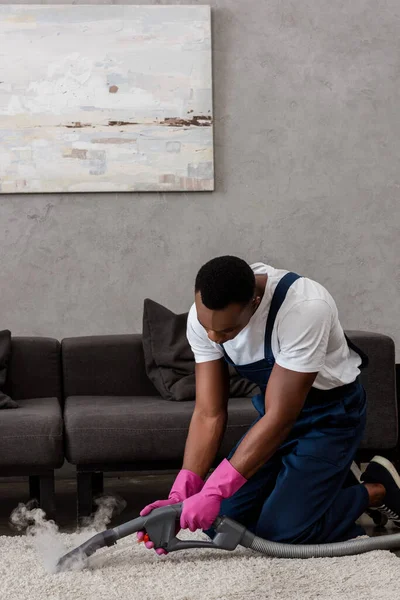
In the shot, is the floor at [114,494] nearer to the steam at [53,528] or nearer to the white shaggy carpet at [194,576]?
the steam at [53,528]

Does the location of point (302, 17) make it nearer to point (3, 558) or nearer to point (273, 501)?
point (273, 501)

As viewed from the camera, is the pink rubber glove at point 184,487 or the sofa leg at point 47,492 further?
the sofa leg at point 47,492

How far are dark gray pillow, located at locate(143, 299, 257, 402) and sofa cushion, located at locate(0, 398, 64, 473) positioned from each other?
1.93 feet

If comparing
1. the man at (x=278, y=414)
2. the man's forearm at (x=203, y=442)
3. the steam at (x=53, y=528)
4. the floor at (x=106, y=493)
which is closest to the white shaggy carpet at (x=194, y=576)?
the steam at (x=53, y=528)

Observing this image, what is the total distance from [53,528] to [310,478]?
35.2 inches

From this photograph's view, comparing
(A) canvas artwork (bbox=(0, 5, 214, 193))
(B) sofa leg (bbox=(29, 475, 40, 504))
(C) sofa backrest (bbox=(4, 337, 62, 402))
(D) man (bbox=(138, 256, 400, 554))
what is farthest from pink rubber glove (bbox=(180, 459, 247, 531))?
(A) canvas artwork (bbox=(0, 5, 214, 193))

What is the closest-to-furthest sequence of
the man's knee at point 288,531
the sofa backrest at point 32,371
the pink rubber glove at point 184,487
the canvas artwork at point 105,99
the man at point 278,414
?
the man at point 278,414 < the pink rubber glove at point 184,487 < the man's knee at point 288,531 < the sofa backrest at point 32,371 < the canvas artwork at point 105,99

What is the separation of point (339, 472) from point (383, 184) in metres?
1.97

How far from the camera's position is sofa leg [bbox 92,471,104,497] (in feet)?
10.6

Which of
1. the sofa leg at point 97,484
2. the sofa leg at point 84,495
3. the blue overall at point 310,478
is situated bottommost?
the sofa leg at point 97,484

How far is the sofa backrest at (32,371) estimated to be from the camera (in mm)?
3441

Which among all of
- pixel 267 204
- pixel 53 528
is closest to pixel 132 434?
pixel 53 528

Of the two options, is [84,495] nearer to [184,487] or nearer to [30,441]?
[30,441]

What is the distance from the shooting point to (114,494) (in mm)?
3283
